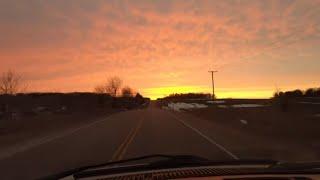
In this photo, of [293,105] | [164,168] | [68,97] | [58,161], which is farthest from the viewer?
[68,97]

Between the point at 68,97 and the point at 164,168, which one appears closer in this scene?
the point at 164,168

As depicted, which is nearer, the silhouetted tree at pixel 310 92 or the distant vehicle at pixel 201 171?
the distant vehicle at pixel 201 171

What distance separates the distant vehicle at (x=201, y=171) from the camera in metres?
4.70

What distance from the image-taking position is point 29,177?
14188mm

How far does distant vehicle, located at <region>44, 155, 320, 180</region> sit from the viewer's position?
4.70m

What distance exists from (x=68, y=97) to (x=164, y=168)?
134502 millimetres

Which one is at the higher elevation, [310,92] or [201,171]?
[310,92]

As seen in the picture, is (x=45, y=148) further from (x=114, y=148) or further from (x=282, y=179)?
(x=282, y=179)

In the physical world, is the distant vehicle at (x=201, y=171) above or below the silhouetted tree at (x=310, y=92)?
below

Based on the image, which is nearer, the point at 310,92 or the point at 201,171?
the point at 201,171

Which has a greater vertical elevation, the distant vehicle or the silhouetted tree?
the silhouetted tree

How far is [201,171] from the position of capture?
16.9ft

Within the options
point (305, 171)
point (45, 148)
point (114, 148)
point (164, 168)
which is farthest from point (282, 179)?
point (45, 148)

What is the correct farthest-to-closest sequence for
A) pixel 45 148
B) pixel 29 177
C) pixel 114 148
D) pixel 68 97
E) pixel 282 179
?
pixel 68 97, pixel 45 148, pixel 114 148, pixel 29 177, pixel 282 179
